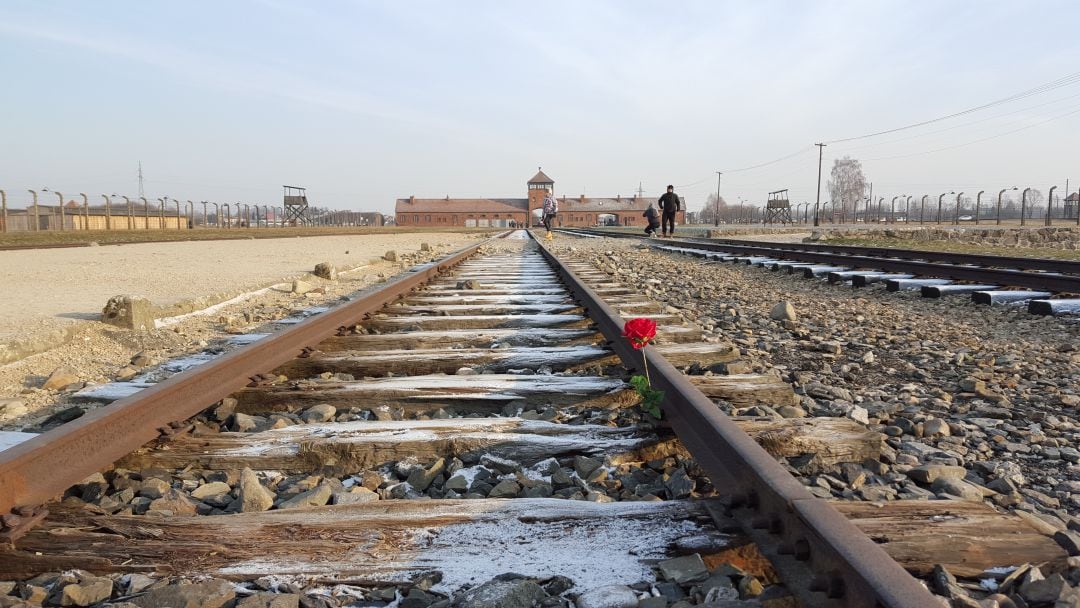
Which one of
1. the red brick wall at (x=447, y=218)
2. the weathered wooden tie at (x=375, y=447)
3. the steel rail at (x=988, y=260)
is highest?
the red brick wall at (x=447, y=218)

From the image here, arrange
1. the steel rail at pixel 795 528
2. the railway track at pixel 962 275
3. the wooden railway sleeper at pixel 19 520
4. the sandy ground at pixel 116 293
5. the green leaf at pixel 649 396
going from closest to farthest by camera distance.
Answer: the steel rail at pixel 795 528 < the wooden railway sleeper at pixel 19 520 < the green leaf at pixel 649 396 < the sandy ground at pixel 116 293 < the railway track at pixel 962 275

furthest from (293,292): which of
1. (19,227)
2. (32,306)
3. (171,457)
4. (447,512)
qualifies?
(19,227)

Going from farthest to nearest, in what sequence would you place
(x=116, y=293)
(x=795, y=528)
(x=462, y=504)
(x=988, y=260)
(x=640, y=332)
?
1. (x=988, y=260)
2. (x=116, y=293)
3. (x=640, y=332)
4. (x=462, y=504)
5. (x=795, y=528)

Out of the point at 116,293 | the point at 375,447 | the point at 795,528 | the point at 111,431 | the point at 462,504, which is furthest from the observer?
the point at 116,293

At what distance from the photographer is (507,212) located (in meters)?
116

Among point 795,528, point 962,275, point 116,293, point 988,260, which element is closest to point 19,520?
point 795,528

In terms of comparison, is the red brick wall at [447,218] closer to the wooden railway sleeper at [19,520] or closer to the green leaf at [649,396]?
the green leaf at [649,396]

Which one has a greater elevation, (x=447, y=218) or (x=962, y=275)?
(x=447, y=218)

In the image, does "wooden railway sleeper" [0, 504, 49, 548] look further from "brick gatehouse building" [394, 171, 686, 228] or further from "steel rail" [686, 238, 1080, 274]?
"brick gatehouse building" [394, 171, 686, 228]

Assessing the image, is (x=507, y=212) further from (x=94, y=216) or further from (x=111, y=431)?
(x=111, y=431)

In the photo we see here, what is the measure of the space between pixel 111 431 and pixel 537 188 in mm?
118691

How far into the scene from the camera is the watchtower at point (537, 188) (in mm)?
116500

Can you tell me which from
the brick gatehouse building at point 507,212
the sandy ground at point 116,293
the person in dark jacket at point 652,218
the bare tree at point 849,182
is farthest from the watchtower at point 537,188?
the sandy ground at point 116,293

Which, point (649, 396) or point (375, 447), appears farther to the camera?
point (649, 396)
